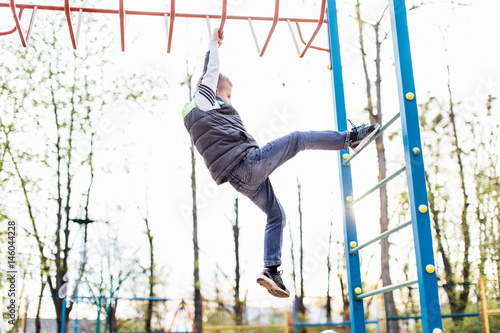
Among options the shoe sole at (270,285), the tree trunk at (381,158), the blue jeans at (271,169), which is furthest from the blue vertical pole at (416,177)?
the tree trunk at (381,158)

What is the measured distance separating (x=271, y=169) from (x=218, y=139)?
14.3 inches

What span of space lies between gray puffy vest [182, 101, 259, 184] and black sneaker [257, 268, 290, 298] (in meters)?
0.62

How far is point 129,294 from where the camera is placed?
1153cm

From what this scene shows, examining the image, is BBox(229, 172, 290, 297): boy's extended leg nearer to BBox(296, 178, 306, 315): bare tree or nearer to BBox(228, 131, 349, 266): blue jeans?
BBox(228, 131, 349, 266): blue jeans

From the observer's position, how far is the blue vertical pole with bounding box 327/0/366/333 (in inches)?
134

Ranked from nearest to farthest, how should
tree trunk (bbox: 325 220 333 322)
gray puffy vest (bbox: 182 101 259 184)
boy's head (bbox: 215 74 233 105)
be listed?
gray puffy vest (bbox: 182 101 259 184)
boy's head (bbox: 215 74 233 105)
tree trunk (bbox: 325 220 333 322)

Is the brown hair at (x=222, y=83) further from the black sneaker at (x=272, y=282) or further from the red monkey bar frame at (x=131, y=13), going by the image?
the black sneaker at (x=272, y=282)

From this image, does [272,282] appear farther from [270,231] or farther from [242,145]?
[242,145]

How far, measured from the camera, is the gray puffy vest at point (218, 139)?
3.03 m

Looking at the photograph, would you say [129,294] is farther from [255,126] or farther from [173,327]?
[255,126]

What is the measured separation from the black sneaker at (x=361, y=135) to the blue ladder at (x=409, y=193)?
15cm

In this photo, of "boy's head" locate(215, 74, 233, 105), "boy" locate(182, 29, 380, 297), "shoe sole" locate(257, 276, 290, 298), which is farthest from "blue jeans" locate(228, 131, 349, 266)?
"boy's head" locate(215, 74, 233, 105)

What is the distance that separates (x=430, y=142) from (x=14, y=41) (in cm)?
979

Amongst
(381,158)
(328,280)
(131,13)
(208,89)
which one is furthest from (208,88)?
(328,280)
